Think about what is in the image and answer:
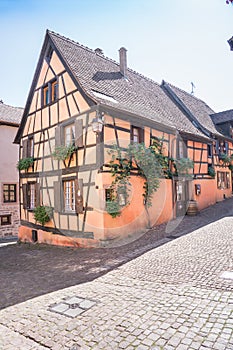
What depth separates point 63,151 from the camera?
384 inches

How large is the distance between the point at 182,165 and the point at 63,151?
5.67 metres

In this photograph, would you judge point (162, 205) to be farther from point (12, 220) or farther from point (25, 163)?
point (12, 220)

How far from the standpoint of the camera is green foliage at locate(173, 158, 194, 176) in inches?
472

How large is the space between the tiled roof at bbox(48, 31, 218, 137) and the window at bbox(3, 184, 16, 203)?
31.8ft

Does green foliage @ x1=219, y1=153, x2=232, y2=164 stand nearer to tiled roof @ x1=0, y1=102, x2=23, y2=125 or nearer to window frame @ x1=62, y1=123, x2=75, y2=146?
window frame @ x1=62, y1=123, x2=75, y2=146

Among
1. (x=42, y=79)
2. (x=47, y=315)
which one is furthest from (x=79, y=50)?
(x=47, y=315)

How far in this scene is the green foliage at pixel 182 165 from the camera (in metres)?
12.0

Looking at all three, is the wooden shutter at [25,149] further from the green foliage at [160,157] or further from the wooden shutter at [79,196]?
the green foliage at [160,157]

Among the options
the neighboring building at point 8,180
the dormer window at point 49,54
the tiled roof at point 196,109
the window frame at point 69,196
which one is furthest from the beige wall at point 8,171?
the tiled roof at point 196,109

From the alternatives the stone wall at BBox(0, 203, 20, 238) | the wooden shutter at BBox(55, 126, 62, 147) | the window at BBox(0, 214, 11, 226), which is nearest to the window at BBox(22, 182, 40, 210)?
the wooden shutter at BBox(55, 126, 62, 147)

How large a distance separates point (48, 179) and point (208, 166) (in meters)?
9.09

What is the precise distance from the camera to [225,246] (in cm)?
689

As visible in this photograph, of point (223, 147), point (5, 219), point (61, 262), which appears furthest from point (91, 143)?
point (223, 147)

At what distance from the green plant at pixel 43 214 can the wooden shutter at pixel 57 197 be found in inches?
15.7
